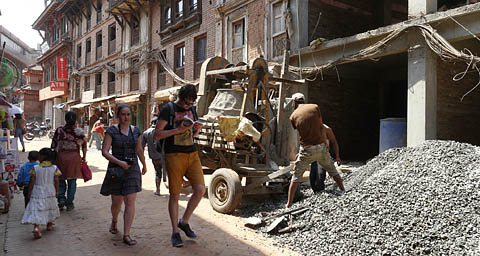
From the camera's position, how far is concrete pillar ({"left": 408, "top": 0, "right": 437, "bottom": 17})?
8.35 meters

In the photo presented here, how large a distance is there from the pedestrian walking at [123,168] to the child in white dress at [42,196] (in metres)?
Result: 0.90

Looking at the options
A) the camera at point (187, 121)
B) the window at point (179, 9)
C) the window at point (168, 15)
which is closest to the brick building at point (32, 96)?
the window at point (168, 15)

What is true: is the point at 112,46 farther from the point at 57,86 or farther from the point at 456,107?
the point at 456,107

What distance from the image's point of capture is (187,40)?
1845 centimetres

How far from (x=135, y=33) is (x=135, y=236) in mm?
21431

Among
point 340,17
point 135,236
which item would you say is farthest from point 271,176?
point 340,17

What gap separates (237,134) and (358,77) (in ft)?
30.2

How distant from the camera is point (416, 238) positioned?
3.63 m

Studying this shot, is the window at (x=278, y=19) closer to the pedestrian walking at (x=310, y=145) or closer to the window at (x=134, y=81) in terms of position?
the pedestrian walking at (x=310, y=145)

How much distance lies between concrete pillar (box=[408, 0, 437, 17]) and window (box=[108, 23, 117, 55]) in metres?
22.2

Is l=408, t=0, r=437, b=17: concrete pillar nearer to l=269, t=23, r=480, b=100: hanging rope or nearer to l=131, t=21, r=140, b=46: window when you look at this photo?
l=269, t=23, r=480, b=100: hanging rope

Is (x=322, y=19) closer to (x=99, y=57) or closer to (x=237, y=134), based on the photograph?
(x=237, y=134)

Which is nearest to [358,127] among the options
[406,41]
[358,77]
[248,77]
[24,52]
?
[358,77]

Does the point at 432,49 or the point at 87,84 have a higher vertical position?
the point at 87,84
